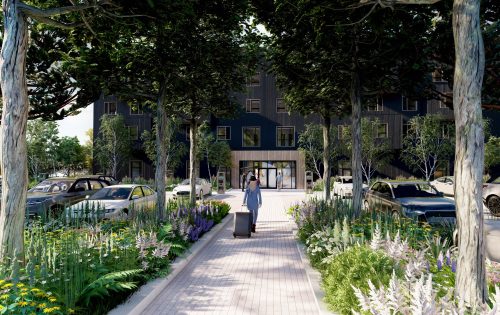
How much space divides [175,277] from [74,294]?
110 inches

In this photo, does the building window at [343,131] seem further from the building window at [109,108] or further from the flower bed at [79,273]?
the flower bed at [79,273]

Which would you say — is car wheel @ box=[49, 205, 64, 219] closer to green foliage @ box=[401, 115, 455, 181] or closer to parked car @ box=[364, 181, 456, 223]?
parked car @ box=[364, 181, 456, 223]

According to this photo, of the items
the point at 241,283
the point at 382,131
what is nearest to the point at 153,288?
the point at 241,283

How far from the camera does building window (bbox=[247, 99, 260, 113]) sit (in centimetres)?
4094

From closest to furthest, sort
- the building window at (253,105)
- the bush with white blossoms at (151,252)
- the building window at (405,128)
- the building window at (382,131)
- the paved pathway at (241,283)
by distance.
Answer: the paved pathway at (241,283) < the bush with white blossoms at (151,252) < the building window at (405,128) < the building window at (382,131) < the building window at (253,105)

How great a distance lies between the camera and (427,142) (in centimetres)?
3438

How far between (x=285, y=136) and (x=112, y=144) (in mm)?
19093

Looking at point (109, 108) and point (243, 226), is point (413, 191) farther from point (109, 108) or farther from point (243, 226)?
point (109, 108)

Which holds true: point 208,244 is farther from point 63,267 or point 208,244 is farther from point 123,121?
point 123,121

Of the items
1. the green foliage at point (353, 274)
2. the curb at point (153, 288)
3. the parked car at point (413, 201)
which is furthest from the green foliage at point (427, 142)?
the green foliage at point (353, 274)

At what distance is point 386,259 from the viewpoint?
17.0 ft

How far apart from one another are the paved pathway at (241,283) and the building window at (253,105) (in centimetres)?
3111

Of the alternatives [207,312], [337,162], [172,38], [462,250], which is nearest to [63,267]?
[207,312]

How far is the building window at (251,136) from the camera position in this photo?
40.8 metres
